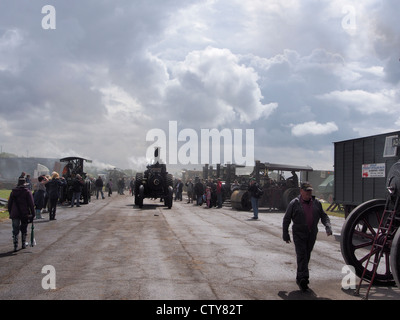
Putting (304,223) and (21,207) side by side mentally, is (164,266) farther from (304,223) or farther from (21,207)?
(21,207)

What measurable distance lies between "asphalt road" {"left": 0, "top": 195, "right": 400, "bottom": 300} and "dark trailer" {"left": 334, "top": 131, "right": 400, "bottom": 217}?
55.6 inches

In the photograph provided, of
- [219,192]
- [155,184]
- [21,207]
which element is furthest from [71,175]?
[21,207]

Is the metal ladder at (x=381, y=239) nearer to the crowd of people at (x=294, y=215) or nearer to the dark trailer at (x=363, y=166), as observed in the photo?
the crowd of people at (x=294, y=215)

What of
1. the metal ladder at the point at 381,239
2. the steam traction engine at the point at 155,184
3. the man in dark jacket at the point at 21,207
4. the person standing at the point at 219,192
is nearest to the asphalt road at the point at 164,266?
the metal ladder at the point at 381,239

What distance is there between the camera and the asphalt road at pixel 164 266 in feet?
18.9

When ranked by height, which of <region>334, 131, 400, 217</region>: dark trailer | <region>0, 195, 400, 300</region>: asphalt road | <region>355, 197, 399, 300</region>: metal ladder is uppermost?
Result: <region>334, 131, 400, 217</region>: dark trailer

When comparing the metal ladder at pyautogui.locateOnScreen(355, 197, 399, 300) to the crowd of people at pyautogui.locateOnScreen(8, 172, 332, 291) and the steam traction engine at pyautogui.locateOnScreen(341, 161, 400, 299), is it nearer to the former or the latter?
the steam traction engine at pyautogui.locateOnScreen(341, 161, 400, 299)

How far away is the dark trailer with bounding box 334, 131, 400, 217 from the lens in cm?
1054

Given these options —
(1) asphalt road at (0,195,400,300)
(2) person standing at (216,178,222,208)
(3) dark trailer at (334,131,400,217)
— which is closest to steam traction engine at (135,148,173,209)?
(2) person standing at (216,178,222,208)

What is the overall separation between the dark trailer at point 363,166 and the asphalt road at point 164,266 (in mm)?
1412

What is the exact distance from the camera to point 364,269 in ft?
A: 20.6

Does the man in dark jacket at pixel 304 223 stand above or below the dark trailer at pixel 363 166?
below

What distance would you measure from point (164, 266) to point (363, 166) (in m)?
6.83
